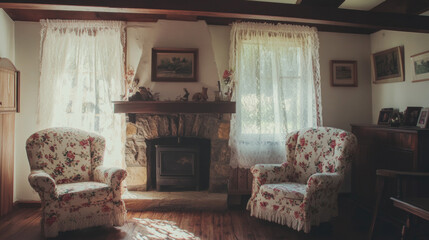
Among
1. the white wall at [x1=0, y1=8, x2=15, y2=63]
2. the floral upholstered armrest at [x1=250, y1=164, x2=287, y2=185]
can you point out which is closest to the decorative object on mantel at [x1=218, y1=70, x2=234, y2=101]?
the floral upholstered armrest at [x1=250, y1=164, x2=287, y2=185]

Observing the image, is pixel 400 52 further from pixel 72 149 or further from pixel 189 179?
pixel 72 149

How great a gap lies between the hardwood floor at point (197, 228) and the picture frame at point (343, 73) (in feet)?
5.67

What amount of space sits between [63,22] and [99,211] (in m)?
2.43

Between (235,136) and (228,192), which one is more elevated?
(235,136)

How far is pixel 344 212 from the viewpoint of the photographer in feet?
11.3

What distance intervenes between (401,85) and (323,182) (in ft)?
6.12

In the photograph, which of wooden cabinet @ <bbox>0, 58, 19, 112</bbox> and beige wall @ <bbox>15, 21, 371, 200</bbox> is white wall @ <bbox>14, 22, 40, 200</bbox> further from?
wooden cabinet @ <bbox>0, 58, 19, 112</bbox>

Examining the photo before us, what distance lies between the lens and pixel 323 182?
2680 mm

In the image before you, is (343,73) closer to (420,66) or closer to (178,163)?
(420,66)

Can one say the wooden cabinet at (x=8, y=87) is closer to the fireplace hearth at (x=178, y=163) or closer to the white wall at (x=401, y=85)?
the fireplace hearth at (x=178, y=163)

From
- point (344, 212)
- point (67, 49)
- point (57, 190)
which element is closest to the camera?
point (57, 190)

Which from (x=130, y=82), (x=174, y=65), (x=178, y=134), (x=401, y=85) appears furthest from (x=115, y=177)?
(x=401, y=85)

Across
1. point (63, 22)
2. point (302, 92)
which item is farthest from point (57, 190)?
point (302, 92)

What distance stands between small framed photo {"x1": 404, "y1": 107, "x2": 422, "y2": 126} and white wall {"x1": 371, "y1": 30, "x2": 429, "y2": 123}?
13 centimetres
